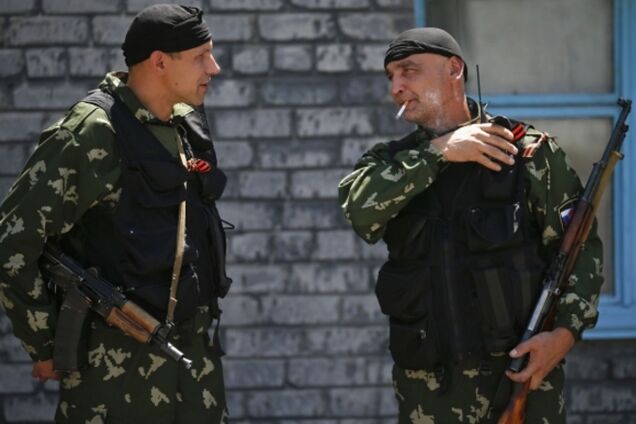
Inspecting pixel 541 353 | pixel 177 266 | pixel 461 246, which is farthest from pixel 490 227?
pixel 177 266

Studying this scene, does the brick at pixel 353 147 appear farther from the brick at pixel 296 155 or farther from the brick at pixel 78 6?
the brick at pixel 78 6

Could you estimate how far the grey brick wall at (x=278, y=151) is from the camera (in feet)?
18.2

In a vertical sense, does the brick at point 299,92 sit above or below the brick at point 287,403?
above

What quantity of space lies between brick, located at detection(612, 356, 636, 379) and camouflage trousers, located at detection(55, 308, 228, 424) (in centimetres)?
256

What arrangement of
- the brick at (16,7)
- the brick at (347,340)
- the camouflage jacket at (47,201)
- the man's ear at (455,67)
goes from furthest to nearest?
1. the brick at (347,340)
2. the brick at (16,7)
3. the man's ear at (455,67)
4. the camouflage jacket at (47,201)

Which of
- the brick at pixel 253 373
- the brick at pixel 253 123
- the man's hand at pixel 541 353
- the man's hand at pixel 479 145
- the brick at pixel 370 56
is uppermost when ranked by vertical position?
the brick at pixel 370 56

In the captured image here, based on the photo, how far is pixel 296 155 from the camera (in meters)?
5.59

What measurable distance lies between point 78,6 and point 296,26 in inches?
38.7

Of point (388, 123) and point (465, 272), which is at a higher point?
point (388, 123)

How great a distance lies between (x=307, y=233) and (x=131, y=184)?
1.99 m

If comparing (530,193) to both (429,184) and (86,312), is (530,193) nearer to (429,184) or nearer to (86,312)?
(429,184)

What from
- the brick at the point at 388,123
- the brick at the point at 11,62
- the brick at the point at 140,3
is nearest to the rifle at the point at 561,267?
the brick at the point at 388,123

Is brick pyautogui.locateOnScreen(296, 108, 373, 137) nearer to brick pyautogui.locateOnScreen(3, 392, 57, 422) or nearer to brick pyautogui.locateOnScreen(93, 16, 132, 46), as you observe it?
brick pyautogui.locateOnScreen(93, 16, 132, 46)

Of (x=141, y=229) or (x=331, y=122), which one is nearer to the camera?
(x=141, y=229)
